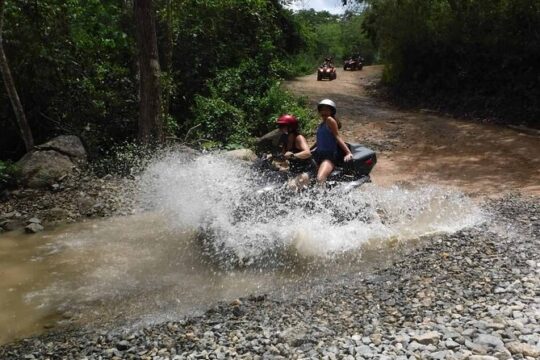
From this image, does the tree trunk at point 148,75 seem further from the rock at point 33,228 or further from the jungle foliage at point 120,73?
the rock at point 33,228

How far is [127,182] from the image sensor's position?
9367mm

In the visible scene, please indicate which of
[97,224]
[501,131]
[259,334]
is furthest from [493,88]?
[259,334]

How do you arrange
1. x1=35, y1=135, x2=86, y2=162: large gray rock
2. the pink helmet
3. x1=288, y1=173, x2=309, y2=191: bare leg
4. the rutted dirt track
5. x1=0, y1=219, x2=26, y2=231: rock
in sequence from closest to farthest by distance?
x1=288, y1=173, x2=309, y2=191: bare leg → the pink helmet → x1=0, y1=219, x2=26, y2=231: rock → the rutted dirt track → x1=35, y1=135, x2=86, y2=162: large gray rock

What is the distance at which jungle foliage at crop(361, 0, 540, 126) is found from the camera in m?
13.6

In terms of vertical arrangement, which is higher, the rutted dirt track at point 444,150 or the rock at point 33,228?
the rock at point 33,228

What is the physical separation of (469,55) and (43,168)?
1262 centimetres

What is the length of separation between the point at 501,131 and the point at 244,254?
9.33m

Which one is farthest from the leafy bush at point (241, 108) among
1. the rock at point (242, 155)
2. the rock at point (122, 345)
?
the rock at point (122, 345)

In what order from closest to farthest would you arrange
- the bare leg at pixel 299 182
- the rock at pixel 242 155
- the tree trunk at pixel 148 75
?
1. the bare leg at pixel 299 182
2. the tree trunk at pixel 148 75
3. the rock at pixel 242 155

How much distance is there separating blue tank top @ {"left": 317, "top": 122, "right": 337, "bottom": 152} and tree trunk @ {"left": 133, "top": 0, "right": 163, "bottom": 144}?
4493 mm

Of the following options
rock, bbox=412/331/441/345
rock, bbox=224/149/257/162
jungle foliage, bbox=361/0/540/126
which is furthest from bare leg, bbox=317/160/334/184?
jungle foliage, bbox=361/0/540/126

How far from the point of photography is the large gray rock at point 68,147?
9773mm

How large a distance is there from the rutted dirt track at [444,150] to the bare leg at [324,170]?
3115 millimetres

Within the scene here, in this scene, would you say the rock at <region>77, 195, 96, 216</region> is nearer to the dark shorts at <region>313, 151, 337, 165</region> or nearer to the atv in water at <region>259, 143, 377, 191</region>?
the atv in water at <region>259, 143, 377, 191</region>
